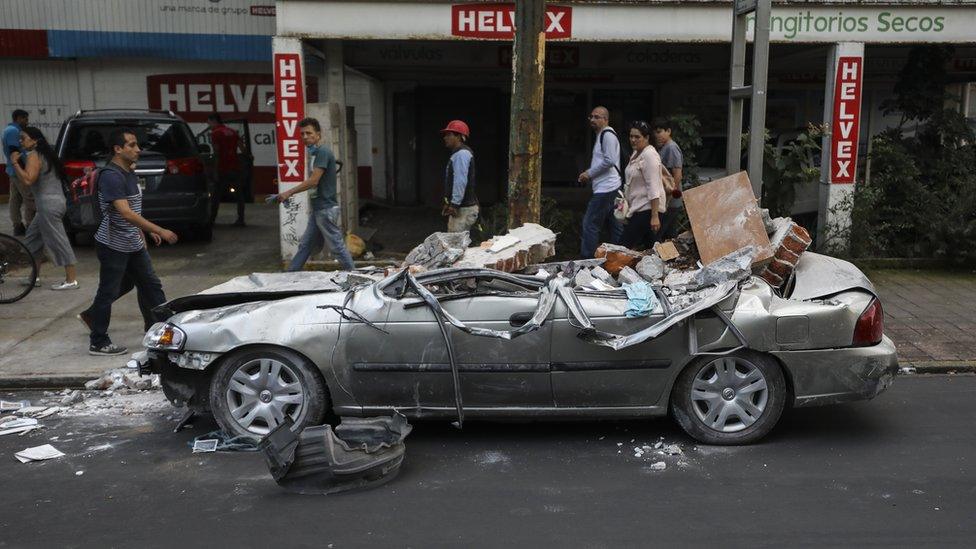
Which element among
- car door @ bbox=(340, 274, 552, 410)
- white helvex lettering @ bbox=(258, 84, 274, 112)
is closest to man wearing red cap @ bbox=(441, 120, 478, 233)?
car door @ bbox=(340, 274, 552, 410)

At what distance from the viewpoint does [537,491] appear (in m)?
4.68

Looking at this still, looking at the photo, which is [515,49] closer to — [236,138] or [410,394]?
[410,394]

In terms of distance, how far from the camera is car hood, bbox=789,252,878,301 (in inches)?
214

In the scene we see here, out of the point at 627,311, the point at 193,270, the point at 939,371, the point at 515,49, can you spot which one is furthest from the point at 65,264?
the point at 939,371

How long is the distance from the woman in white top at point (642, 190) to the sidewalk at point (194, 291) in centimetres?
233

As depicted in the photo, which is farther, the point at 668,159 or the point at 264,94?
the point at 264,94

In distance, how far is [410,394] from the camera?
5.23 m

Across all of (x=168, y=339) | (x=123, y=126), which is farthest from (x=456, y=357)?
(x=123, y=126)

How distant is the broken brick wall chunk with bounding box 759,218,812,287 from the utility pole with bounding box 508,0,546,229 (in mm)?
2399

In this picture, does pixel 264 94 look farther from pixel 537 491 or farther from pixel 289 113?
pixel 537 491

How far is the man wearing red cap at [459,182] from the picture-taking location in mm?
8930

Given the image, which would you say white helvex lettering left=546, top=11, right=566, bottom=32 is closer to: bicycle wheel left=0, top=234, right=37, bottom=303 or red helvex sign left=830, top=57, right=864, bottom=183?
red helvex sign left=830, top=57, right=864, bottom=183

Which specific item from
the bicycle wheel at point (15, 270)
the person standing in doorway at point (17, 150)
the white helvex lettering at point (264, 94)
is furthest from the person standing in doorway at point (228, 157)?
the bicycle wheel at point (15, 270)

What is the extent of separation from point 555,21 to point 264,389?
6.35m
